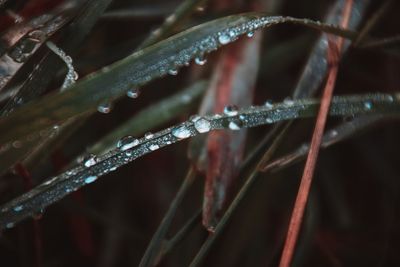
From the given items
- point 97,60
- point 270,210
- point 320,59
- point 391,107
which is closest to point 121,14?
point 97,60

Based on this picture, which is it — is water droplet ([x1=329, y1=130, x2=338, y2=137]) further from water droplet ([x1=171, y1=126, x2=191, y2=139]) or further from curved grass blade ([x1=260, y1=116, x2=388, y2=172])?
water droplet ([x1=171, y1=126, x2=191, y2=139])

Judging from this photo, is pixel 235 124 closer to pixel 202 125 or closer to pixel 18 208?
pixel 202 125

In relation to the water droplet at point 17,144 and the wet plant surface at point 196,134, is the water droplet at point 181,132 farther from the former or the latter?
the water droplet at point 17,144

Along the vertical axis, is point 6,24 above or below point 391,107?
above

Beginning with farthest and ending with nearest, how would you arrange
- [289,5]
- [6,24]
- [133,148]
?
[289,5]
[6,24]
[133,148]

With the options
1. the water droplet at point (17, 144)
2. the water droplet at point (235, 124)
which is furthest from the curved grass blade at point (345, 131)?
the water droplet at point (17, 144)

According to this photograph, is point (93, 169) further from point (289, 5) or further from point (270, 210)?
point (289, 5)

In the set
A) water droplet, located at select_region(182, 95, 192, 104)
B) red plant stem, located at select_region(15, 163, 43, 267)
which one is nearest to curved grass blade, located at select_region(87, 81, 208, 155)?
water droplet, located at select_region(182, 95, 192, 104)
